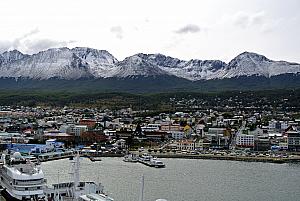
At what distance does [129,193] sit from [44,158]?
25.4 feet

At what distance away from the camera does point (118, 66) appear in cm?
7494

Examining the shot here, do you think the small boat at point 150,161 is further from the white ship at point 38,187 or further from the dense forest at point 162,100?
the dense forest at point 162,100

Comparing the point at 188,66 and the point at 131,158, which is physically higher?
the point at 188,66

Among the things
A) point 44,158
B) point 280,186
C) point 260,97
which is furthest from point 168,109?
point 280,186

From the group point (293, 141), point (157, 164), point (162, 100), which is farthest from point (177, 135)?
point (162, 100)

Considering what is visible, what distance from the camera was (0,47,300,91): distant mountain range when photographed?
6247cm

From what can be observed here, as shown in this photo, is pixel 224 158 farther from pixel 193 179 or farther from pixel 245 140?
pixel 193 179

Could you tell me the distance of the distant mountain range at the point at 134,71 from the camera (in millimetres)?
62469

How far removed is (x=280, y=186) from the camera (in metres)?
14.4

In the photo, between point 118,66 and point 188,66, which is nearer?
point 118,66

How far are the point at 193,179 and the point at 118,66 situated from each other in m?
60.6

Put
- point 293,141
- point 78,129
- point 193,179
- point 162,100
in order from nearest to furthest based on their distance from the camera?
point 193,179, point 293,141, point 78,129, point 162,100

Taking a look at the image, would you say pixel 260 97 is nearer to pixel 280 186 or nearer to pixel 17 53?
pixel 280 186

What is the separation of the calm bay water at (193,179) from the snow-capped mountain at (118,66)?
161 feet
